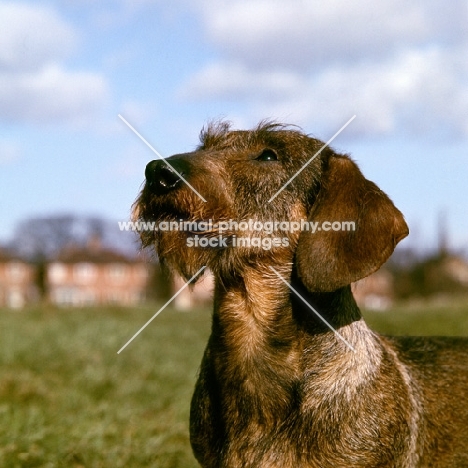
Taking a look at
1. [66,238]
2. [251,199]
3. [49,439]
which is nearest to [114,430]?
[49,439]

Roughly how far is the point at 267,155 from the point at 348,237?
3.02ft

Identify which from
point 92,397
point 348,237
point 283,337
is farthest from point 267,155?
point 92,397

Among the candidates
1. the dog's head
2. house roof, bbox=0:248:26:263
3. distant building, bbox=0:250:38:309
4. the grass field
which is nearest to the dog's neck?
the dog's head

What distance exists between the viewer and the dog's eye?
195 inches

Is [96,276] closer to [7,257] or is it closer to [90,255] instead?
[90,255]

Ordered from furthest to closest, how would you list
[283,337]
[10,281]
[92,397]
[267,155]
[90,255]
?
[10,281] < [90,255] < [92,397] < [267,155] < [283,337]

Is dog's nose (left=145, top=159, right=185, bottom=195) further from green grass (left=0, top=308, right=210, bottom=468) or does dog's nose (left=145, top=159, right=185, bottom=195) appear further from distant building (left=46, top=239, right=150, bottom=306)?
distant building (left=46, top=239, right=150, bottom=306)

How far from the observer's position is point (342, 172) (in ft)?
15.5

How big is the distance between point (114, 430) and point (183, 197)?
3769 millimetres

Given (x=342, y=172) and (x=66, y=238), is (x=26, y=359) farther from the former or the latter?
(x=66, y=238)

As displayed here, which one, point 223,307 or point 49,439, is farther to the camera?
point 49,439

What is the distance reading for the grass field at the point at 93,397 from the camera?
21.5 ft

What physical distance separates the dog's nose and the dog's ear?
2.82ft

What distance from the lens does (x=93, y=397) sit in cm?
970
